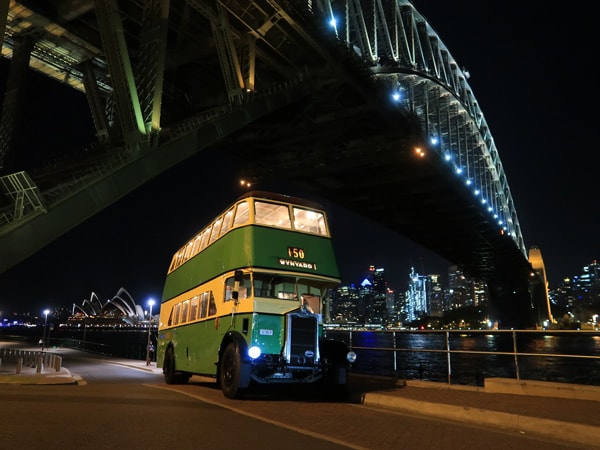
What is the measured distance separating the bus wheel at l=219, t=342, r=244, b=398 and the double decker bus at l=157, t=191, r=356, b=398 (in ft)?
0.07

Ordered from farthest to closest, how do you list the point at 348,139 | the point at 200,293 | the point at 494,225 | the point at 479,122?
the point at 479,122 → the point at 494,225 → the point at 348,139 → the point at 200,293

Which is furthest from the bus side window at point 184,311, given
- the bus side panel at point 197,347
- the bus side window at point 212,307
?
the bus side window at point 212,307

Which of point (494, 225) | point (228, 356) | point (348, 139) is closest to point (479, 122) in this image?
point (494, 225)

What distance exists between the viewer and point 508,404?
895cm

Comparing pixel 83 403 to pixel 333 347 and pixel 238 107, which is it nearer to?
pixel 333 347

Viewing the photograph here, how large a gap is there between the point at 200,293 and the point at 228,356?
3388mm

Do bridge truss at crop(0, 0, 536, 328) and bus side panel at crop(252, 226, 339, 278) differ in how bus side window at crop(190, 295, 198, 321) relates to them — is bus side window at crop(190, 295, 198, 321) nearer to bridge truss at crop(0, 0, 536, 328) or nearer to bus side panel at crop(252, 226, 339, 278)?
bridge truss at crop(0, 0, 536, 328)

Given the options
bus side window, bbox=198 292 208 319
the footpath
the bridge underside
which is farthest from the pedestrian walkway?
the bridge underside

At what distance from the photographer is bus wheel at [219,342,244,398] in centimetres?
1056

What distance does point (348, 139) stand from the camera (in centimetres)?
3919

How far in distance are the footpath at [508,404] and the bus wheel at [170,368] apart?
672cm

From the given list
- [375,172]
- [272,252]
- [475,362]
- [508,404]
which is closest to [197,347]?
[272,252]

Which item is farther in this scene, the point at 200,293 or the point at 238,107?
the point at 238,107

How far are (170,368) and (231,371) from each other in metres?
6.21
